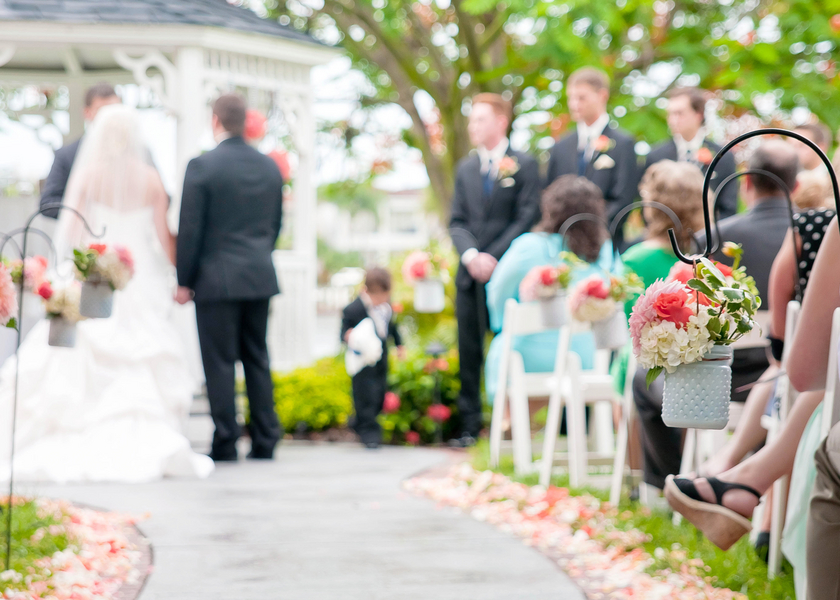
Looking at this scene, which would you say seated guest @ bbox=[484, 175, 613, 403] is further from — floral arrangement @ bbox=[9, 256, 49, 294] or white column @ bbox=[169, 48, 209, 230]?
white column @ bbox=[169, 48, 209, 230]

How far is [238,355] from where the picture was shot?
709 centimetres

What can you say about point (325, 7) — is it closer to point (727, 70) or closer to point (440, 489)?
point (727, 70)

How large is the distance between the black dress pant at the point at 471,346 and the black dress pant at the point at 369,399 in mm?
592

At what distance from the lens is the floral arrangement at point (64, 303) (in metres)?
4.83

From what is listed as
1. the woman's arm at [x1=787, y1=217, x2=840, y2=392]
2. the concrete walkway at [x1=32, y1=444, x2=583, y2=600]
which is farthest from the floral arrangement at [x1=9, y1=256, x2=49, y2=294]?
the woman's arm at [x1=787, y1=217, x2=840, y2=392]

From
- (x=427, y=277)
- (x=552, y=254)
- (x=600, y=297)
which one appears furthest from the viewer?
→ (x=427, y=277)

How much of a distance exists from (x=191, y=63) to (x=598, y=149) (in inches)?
132

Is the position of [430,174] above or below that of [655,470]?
above

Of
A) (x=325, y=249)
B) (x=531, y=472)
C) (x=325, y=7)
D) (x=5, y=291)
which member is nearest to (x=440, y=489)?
(x=531, y=472)

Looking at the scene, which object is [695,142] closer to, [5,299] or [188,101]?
[188,101]

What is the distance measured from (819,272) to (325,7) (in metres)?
9.79

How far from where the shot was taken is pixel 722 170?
632 cm

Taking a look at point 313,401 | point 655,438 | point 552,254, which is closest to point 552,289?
point 552,254

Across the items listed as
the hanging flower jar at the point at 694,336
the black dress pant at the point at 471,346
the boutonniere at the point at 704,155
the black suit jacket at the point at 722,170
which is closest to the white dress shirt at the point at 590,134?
the black suit jacket at the point at 722,170
